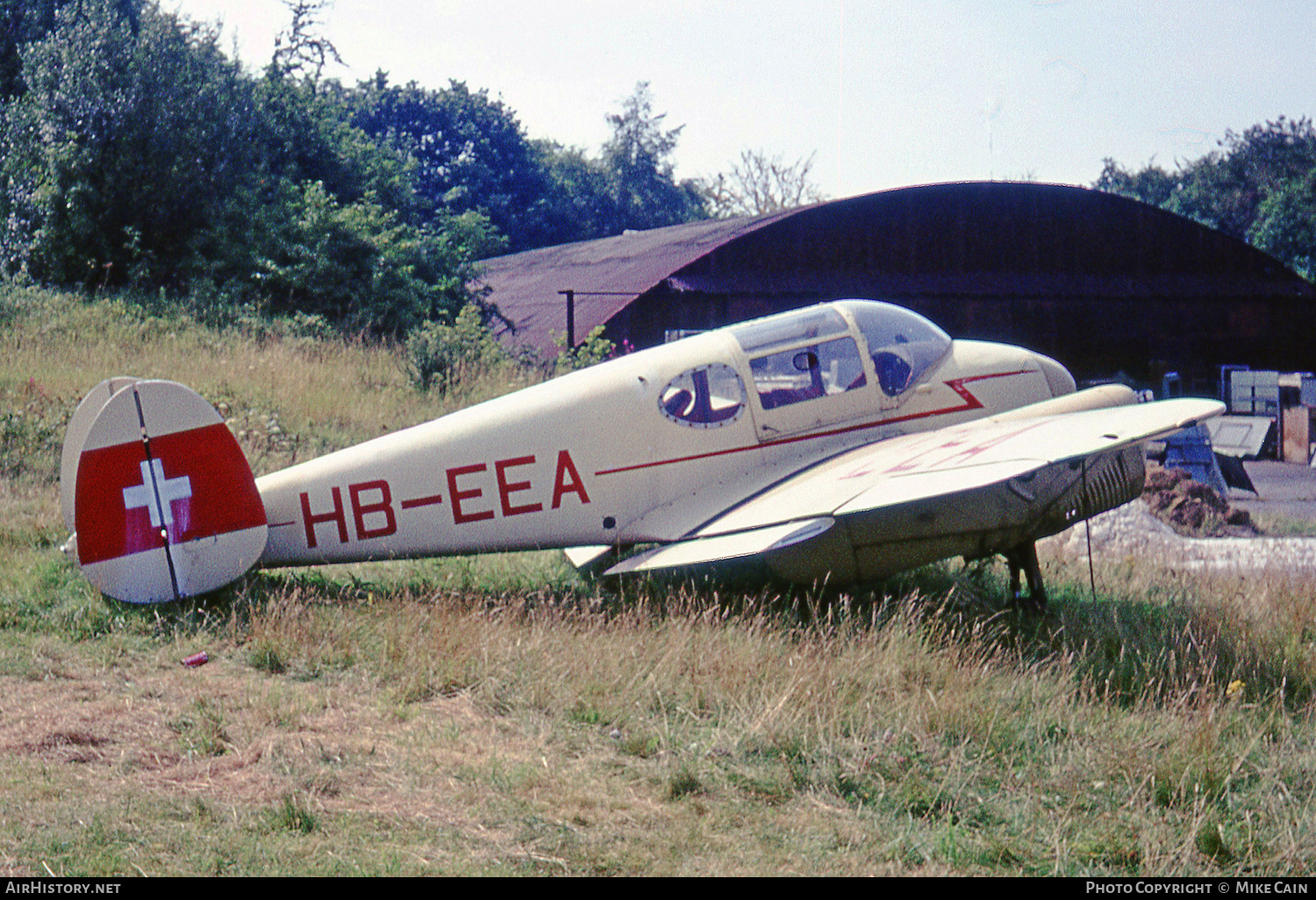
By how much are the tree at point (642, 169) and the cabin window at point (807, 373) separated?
4352cm

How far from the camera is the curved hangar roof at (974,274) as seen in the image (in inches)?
803

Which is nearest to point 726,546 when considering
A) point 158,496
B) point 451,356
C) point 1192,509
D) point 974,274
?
point 158,496

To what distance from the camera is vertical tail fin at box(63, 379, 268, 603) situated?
5.81 meters

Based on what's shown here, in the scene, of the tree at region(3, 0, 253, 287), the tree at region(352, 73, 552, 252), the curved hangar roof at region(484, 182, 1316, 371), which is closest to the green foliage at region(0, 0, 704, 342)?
the tree at region(3, 0, 253, 287)

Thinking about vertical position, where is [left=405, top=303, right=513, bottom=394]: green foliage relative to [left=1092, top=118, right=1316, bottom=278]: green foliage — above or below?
below

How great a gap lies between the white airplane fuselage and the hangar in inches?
507

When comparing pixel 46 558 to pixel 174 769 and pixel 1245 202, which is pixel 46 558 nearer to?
pixel 174 769

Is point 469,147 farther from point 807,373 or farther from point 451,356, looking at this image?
point 807,373

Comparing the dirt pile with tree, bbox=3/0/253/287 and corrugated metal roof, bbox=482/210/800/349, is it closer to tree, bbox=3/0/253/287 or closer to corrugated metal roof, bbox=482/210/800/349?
corrugated metal roof, bbox=482/210/800/349

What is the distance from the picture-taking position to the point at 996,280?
883 inches

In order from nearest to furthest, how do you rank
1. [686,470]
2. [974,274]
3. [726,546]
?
[726,546] → [686,470] → [974,274]

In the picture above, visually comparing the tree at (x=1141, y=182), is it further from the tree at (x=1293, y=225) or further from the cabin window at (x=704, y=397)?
the cabin window at (x=704, y=397)

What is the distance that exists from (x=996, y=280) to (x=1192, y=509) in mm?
11154

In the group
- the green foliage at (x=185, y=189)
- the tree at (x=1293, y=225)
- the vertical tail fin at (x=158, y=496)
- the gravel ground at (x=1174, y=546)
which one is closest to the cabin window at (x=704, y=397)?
the vertical tail fin at (x=158, y=496)
